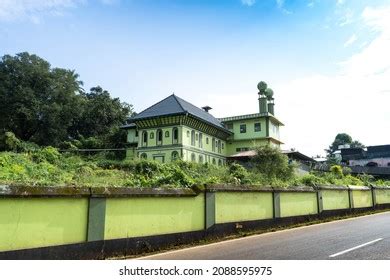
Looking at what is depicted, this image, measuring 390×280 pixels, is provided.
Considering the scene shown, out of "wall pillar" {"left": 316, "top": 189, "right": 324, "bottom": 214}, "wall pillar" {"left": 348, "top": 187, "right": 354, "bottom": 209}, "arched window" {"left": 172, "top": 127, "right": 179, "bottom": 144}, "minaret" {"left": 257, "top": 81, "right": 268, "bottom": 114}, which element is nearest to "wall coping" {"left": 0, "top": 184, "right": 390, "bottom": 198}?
"wall pillar" {"left": 316, "top": 189, "right": 324, "bottom": 214}

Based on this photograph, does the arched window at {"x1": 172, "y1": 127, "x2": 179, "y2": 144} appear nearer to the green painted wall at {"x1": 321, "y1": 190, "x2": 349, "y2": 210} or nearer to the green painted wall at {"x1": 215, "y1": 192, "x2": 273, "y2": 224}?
the green painted wall at {"x1": 321, "y1": 190, "x2": 349, "y2": 210}

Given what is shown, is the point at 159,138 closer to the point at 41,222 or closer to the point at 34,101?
the point at 34,101

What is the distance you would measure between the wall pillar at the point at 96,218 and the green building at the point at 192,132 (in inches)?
1206

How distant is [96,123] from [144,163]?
32.6 metres

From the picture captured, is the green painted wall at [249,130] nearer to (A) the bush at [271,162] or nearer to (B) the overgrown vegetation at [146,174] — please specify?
(B) the overgrown vegetation at [146,174]

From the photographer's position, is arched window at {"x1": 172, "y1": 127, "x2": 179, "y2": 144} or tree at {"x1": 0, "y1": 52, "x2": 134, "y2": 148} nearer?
arched window at {"x1": 172, "y1": 127, "x2": 179, "y2": 144}

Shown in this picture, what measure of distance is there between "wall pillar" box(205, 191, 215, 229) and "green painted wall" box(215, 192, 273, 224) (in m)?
0.17

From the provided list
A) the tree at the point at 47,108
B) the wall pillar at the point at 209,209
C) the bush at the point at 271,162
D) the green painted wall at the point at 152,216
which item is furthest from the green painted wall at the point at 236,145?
the green painted wall at the point at 152,216

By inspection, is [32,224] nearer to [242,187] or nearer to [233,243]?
[233,243]

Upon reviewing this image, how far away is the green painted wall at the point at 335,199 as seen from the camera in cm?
1700

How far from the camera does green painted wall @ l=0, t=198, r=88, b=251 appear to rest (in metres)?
6.11

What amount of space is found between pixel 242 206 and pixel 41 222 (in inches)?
267

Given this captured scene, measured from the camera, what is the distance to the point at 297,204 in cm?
1482

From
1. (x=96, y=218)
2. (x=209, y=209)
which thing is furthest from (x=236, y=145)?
(x=96, y=218)
